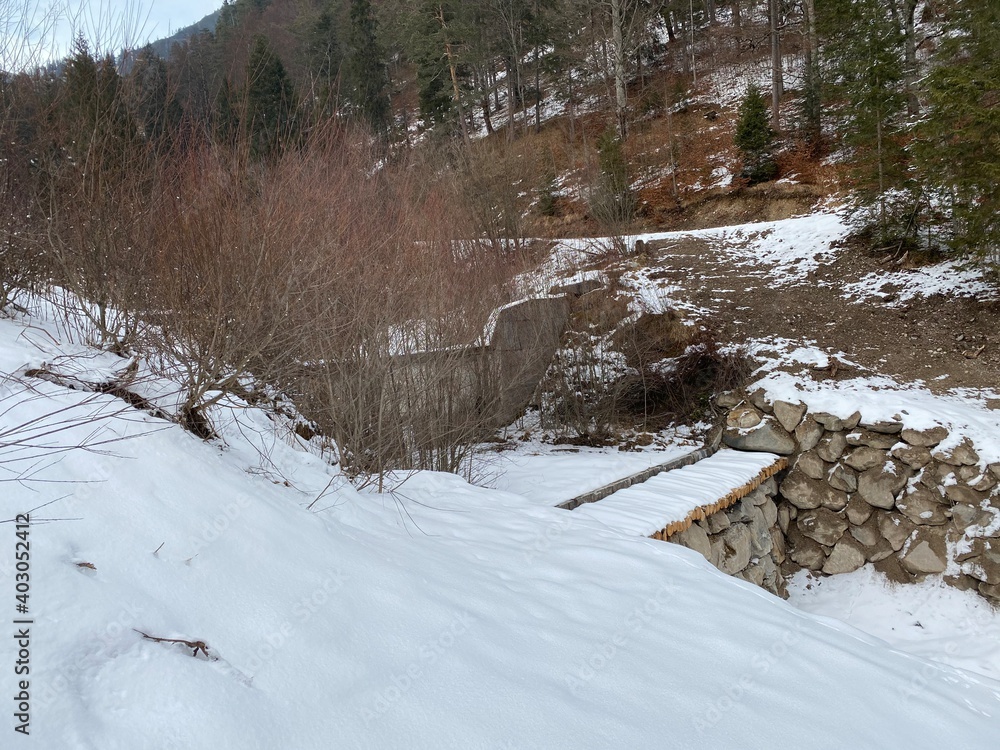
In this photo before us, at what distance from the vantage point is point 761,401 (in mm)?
7750

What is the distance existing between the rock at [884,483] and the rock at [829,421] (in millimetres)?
608

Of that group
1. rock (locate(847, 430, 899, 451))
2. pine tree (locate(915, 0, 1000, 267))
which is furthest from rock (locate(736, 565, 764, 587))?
pine tree (locate(915, 0, 1000, 267))

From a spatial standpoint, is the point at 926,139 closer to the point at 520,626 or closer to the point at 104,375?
the point at 520,626

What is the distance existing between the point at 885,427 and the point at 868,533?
131cm

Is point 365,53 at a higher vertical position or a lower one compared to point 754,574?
higher

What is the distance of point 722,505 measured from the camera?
19.2ft

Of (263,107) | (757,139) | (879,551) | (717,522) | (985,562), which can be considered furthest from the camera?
(757,139)

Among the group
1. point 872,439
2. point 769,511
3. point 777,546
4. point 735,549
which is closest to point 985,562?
point 872,439

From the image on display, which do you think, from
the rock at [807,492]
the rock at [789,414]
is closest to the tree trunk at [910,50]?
the rock at [789,414]

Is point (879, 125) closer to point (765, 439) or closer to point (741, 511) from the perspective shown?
point (765, 439)

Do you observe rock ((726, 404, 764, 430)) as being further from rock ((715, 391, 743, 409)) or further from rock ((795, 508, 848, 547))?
rock ((795, 508, 848, 547))

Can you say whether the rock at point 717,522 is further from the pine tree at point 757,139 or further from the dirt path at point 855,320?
the pine tree at point 757,139

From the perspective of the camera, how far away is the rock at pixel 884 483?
6777mm

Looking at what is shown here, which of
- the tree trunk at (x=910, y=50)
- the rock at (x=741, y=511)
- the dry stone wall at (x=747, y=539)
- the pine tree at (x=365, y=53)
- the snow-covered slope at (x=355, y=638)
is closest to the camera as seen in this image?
the snow-covered slope at (x=355, y=638)
